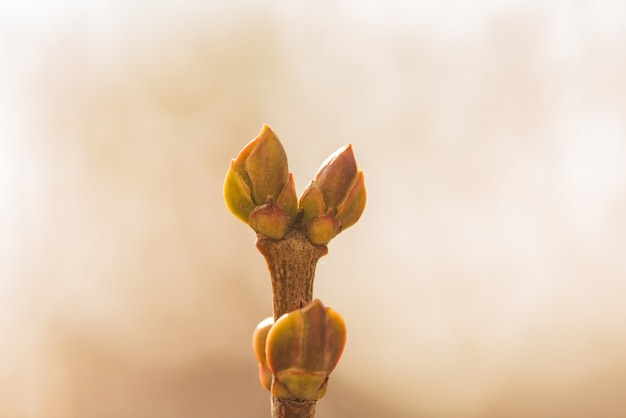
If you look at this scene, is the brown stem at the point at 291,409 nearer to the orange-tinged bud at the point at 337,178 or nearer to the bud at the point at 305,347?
the bud at the point at 305,347

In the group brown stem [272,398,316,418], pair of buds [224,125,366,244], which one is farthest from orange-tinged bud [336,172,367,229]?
brown stem [272,398,316,418]

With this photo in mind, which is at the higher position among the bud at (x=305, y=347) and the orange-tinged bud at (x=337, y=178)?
the orange-tinged bud at (x=337, y=178)

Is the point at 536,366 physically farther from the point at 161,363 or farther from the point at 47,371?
the point at 47,371

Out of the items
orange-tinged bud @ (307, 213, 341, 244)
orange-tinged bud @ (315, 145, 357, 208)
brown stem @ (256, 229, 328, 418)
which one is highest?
orange-tinged bud @ (315, 145, 357, 208)

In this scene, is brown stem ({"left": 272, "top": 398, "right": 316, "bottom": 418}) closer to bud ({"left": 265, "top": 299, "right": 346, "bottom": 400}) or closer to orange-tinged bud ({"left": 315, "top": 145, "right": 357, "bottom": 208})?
bud ({"left": 265, "top": 299, "right": 346, "bottom": 400})

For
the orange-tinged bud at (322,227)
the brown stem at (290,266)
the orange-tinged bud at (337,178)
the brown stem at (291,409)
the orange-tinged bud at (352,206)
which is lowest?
the brown stem at (291,409)

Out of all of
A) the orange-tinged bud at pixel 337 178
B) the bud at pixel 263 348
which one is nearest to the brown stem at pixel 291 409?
the bud at pixel 263 348

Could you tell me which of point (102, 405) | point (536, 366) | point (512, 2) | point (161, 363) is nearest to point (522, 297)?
point (536, 366)

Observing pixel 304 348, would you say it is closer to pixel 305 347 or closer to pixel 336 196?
pixel 305 347
